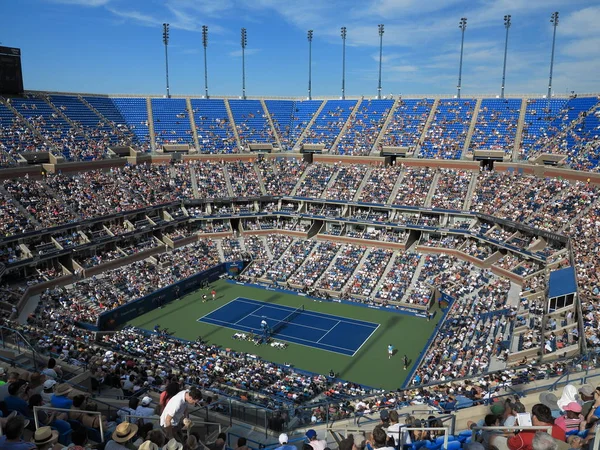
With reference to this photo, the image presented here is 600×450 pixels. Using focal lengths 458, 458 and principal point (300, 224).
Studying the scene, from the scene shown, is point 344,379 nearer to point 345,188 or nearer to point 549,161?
point 345,188

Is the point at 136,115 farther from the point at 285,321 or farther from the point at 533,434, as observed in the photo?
the point at 533,434

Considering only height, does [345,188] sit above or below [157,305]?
above

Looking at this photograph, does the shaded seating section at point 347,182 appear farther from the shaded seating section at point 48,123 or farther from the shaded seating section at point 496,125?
the shaded seating section at point 48,123

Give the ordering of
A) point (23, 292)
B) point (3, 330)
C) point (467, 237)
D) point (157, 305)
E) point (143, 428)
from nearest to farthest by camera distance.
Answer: point (143, 428) < point (3, 330) < point (23, 292) < point (157, 305) < point (467, 237)

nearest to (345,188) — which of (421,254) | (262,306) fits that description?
(421,254)

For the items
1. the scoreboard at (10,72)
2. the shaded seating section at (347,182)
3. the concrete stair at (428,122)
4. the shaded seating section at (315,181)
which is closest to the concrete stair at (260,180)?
the shaded seating section at (315,181)

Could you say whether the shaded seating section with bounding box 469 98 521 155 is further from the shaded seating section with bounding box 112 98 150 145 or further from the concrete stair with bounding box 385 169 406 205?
the shaded seating section with bounding box 112 98 150 145

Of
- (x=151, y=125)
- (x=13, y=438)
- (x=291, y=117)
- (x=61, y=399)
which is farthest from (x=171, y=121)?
(x=13, y=438)
